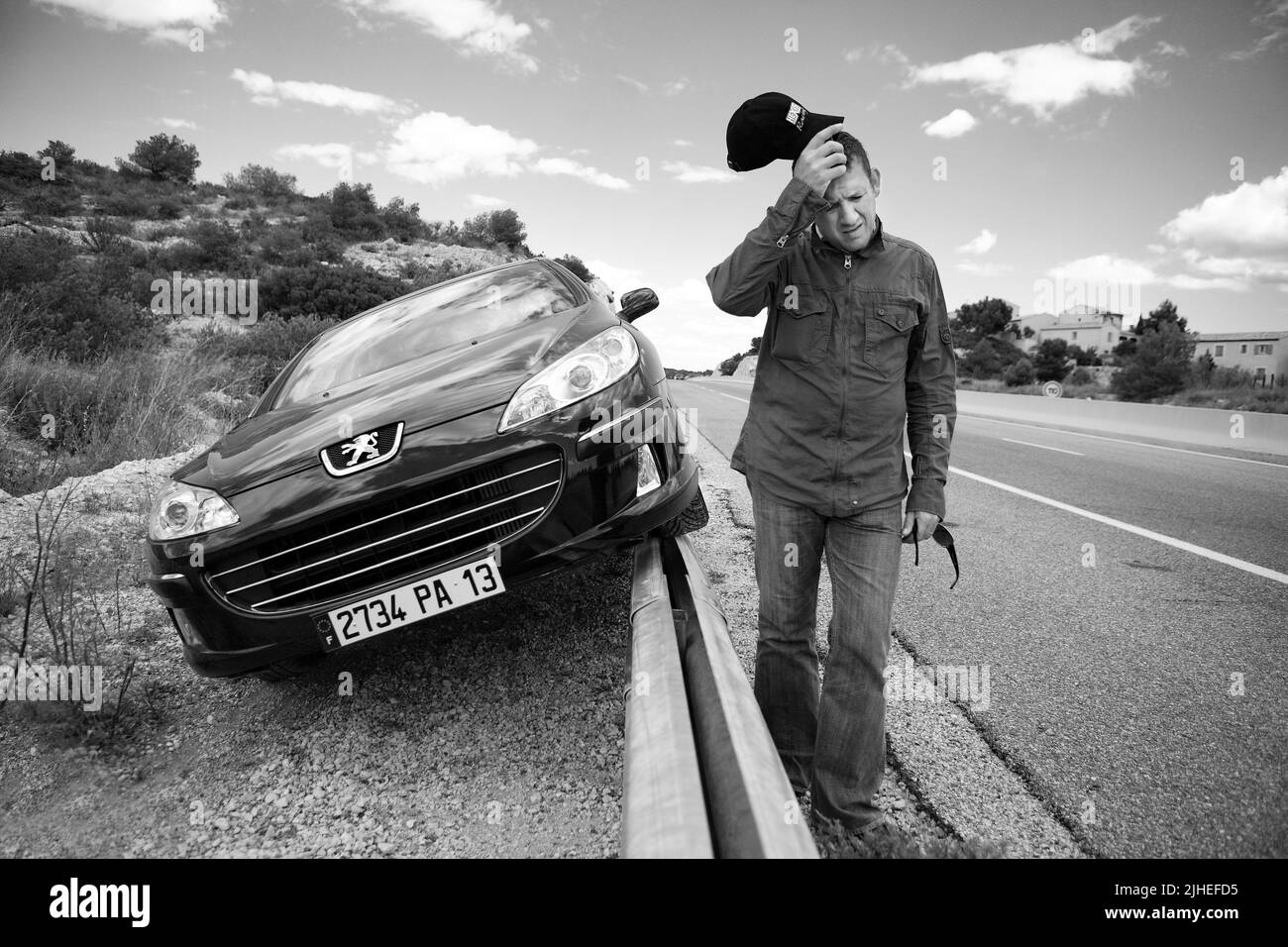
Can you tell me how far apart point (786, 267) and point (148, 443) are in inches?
284

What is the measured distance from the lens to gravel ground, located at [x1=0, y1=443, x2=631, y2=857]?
6.81 ft

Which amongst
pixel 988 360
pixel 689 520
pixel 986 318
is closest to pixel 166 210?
pixel 689 520

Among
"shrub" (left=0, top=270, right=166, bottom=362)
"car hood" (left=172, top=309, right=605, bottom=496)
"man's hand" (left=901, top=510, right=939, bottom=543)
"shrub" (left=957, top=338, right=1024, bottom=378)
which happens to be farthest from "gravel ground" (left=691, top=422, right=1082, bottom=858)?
"shrub" (left=957, top=338, right=1024, bottom=378)

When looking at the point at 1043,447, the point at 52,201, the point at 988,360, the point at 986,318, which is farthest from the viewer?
the point at 986,318

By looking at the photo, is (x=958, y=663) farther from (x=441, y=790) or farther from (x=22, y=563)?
(x=22, y=563)

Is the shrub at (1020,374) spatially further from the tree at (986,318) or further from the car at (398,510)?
the car at (398,510)

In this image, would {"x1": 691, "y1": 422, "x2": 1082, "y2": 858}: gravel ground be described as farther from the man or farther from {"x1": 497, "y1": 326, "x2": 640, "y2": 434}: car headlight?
{"x1": 497, "y1": 326, "x2": 640, "y2": 434}: car headlight

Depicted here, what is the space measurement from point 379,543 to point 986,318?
92746 millimetres

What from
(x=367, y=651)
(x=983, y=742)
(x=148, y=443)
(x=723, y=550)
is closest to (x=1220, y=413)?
(x=723, y=550)

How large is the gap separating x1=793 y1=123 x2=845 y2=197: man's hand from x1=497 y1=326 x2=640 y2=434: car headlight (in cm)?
106

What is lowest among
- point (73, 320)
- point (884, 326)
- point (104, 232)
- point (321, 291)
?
point (884, 326)

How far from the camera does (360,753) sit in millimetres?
2490

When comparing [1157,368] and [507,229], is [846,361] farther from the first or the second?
[1157,368]

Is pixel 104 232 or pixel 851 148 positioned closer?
pixel 851 148
